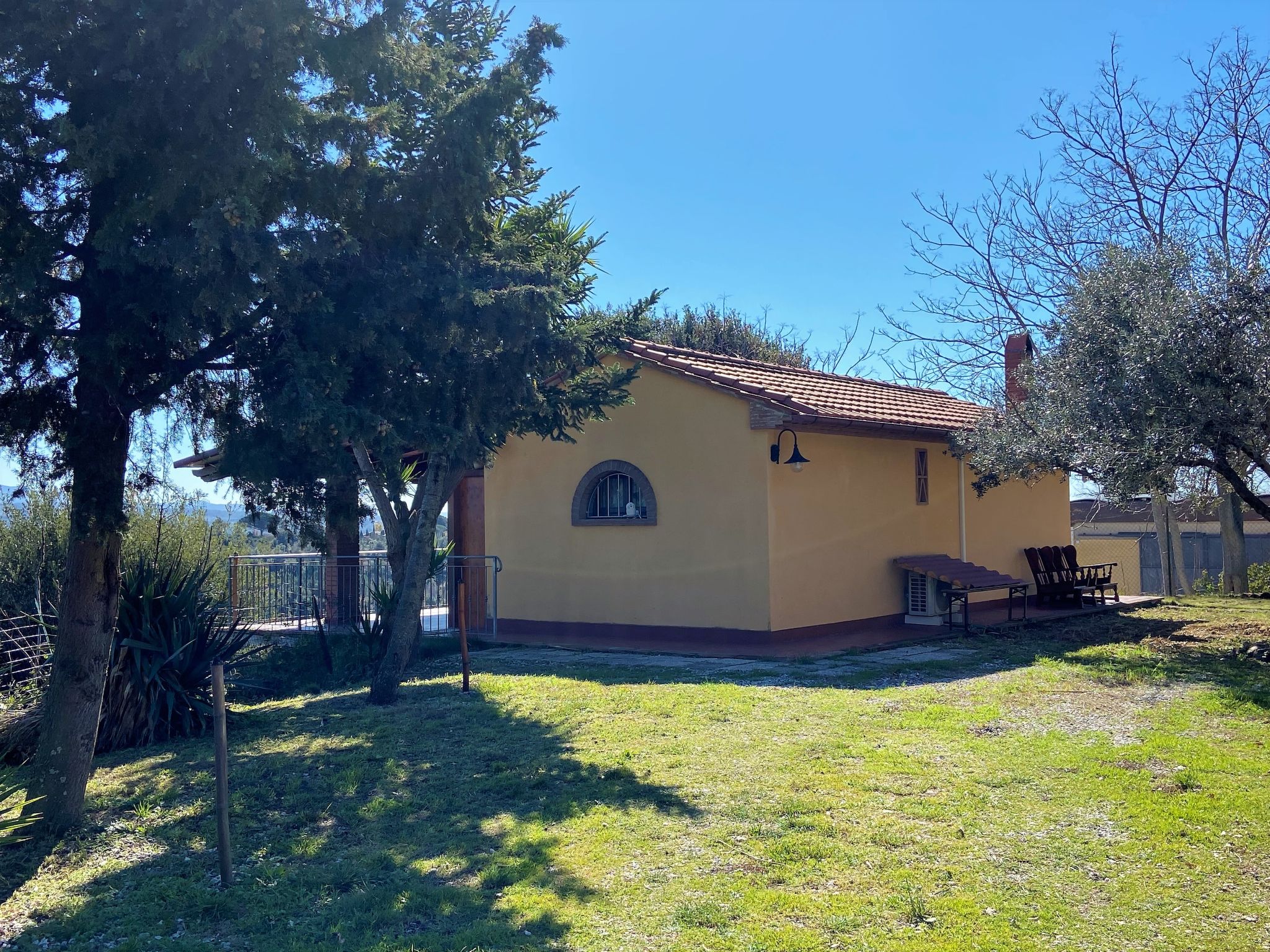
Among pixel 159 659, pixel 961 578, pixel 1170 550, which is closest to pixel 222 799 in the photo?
pixel 159 659

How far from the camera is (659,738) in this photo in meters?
7.70

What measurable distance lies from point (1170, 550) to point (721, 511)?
45.7 feet

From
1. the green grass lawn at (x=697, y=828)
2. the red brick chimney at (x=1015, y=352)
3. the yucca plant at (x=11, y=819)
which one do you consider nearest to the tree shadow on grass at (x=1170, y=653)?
the green grass lawn at (x=697, y=828)

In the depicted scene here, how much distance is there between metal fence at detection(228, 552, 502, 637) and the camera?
15.7 meters

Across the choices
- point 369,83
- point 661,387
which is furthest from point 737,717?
point 661,387

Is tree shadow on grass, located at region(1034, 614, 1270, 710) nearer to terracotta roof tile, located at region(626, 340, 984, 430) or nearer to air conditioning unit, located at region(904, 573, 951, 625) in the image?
→ air conditioning unit, located at region(904, 573, 951, 625)

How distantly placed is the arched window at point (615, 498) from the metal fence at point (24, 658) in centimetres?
722

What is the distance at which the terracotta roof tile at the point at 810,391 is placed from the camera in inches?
513

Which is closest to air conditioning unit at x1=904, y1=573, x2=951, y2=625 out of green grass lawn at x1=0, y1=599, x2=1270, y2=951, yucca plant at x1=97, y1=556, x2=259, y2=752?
green grass lawn at x1=0, y1=599, x2=1270, y2=951

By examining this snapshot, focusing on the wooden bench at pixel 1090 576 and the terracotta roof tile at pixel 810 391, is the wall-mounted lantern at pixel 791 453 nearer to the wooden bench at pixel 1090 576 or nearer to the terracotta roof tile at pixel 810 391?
the terracotta roof tile at pixel 810 391

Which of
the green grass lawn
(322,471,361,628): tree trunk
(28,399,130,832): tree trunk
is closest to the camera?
the green grass lawn

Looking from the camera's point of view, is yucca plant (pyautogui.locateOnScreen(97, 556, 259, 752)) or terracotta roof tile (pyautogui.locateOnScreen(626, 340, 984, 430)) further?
terracotta roof tile (pyautogui.locateOnScreen(626, 340, 984, 430))

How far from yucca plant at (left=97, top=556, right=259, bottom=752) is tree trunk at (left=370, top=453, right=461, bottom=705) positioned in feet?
4.97

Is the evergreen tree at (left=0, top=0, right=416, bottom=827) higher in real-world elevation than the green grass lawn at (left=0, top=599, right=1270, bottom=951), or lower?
higher
